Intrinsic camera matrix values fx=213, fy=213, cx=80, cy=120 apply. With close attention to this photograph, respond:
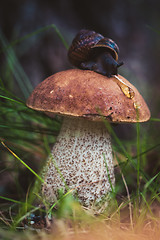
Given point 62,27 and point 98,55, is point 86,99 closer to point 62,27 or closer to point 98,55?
point 98,55

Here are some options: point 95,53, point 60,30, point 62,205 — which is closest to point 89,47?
point 95,53

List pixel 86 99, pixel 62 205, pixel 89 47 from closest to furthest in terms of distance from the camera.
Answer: pixel 62 205, pixel 86 99, pixel 89 47

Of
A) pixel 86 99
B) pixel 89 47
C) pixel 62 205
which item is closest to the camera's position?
pixel 62 205


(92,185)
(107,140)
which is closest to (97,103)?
(107,140)

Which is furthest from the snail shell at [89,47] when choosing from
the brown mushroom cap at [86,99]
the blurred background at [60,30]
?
the blurred background at [60,30]

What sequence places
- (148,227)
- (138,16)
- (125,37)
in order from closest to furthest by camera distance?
(148,227) → (125,37) → (138,16)

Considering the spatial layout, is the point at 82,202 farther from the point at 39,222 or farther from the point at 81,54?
the point at 81,54
